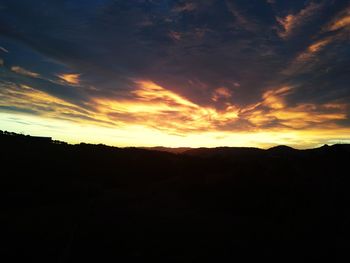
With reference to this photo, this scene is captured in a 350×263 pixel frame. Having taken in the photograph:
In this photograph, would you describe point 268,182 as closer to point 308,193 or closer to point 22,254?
point 308,193

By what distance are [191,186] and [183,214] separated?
30.5ft

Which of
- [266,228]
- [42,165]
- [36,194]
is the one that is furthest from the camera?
[42,165]

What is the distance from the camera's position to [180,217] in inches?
753

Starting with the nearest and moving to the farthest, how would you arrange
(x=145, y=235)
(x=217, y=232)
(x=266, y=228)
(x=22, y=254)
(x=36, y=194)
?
(x=22, y=254) → (x=145, y=235) → (x=217, y=232) → (x=266, y=228) → (x=36, y=194)

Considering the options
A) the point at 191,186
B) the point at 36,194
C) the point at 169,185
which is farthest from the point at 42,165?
the point at 191,186

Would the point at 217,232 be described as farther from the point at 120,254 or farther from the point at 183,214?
the point at 120,254

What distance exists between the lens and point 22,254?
11.6 meters

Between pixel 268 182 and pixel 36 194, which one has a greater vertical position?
Answer: pixel 268 182

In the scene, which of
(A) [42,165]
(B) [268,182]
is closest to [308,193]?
(B) [268,182]

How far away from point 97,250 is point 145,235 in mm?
3054

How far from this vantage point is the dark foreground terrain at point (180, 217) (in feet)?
41.7

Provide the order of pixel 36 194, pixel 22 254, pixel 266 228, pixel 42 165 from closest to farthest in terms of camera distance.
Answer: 1. pixel 22 254
2. pixel 266 228
3. pixel 36 194
4. pixel 42 165

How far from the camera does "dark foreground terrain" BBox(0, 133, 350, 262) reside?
12.7 m

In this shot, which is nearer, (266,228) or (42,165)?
(266,228)
